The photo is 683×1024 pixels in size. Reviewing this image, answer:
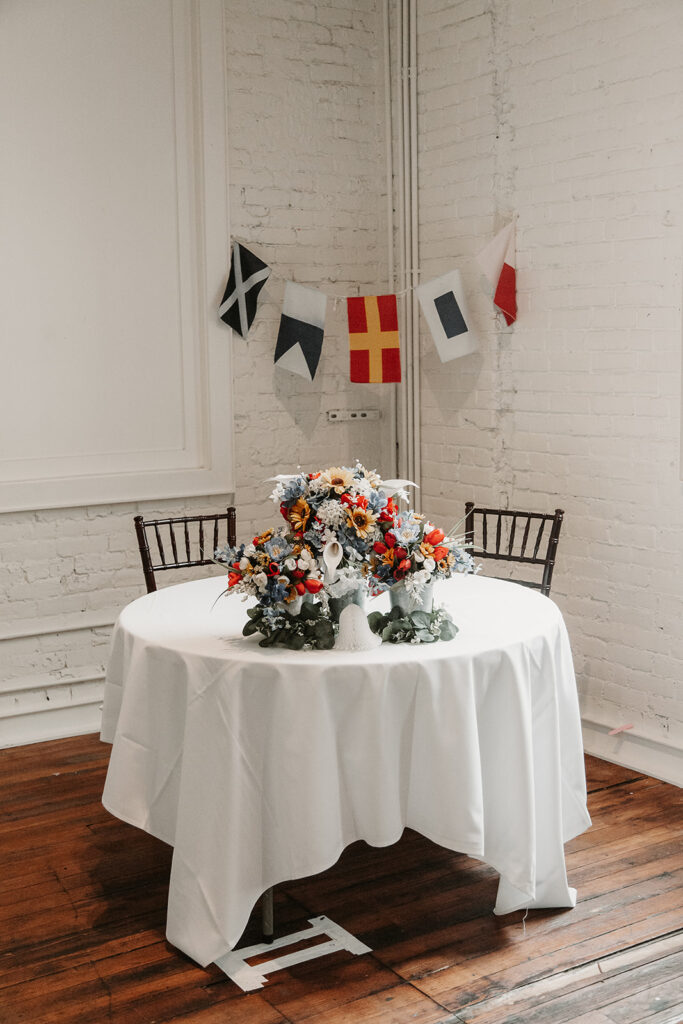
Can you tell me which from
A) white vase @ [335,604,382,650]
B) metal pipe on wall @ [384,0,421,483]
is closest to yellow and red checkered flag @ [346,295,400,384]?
metal pipe on wall @ [384,0,421,483]

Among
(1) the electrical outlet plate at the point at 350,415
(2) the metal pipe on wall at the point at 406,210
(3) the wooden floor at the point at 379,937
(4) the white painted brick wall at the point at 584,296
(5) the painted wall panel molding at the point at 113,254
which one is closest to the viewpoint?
(3) the wooden floor at the point at 379,937

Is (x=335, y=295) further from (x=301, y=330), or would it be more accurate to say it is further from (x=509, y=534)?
(x=509, y=534)

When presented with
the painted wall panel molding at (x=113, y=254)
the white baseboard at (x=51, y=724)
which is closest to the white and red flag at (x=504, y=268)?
the painted wall panel molding at (x=113, y=254)

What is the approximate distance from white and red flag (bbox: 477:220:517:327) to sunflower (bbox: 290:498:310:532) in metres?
1.99

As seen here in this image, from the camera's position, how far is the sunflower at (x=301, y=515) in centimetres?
258

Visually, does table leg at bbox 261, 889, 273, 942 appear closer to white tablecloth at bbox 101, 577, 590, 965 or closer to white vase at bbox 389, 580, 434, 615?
white tablecloth at bbox 101, 577, 590, 965

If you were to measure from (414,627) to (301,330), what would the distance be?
2421 mm

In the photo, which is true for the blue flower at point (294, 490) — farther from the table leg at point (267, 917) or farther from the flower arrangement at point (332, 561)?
the table leg at point (267, 917)

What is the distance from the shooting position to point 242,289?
15.1 feet

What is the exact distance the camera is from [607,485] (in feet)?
12.9

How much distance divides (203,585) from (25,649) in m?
1.29

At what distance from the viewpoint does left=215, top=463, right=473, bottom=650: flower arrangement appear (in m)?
2.56

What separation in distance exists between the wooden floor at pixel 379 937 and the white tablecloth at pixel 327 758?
0.18 meters

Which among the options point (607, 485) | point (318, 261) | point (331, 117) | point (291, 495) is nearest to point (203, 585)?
point (291, 495)
